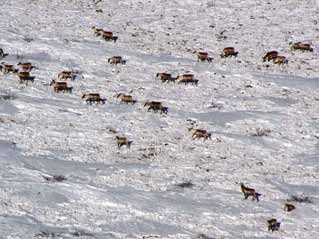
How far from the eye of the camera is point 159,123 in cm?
1314

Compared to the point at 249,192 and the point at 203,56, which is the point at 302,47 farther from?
the point at 249,192

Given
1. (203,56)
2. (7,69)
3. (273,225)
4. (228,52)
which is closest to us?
(273,225)

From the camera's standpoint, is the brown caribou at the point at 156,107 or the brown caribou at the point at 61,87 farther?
the brown caribou at the point at 61,87

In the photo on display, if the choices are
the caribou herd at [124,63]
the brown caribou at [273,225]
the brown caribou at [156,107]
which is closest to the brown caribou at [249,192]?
the caribou herd at [124,63]

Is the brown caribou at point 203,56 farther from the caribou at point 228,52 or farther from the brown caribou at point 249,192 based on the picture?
the brown caribou at point 249,192

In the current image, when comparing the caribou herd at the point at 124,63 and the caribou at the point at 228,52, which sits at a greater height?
the caribou at the point at 228,52

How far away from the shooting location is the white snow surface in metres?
10.3

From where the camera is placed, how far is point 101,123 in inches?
511

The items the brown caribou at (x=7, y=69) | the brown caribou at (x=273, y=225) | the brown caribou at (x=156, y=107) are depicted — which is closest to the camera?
the brown caribou at (x=273, y=225)

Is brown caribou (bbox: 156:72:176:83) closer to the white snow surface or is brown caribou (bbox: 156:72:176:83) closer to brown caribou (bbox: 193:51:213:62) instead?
the white snow surface

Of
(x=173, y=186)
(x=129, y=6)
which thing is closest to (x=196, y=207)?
(x=173, y=186)

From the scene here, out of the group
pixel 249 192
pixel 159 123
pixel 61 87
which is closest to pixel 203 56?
pixel 61 87

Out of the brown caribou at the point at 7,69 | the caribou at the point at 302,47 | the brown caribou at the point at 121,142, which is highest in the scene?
the caribou at the point at 302,47

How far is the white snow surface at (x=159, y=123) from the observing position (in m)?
10.3
